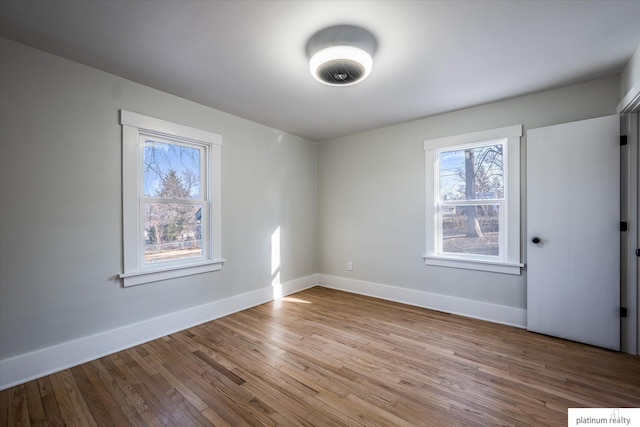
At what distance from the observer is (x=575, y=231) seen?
8.70 feet

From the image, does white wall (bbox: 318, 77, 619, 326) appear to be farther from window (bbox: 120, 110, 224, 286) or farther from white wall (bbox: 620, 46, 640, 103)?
window (bbox: 120, 110, 224, 286)

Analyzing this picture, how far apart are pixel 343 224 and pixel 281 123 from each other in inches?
73.6

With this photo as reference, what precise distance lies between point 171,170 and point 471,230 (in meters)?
3.64

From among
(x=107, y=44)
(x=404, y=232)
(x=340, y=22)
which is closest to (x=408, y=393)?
(x=404, y=232)

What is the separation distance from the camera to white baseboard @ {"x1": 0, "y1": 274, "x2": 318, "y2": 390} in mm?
2037

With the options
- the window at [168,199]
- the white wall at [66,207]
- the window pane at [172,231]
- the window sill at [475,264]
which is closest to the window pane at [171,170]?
the window at [168,199]

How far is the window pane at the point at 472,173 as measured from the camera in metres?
3.24

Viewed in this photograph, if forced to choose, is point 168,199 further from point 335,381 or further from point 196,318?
point 335,381

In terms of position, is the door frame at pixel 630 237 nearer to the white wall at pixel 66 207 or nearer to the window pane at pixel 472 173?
the window pane at pixel 472 173

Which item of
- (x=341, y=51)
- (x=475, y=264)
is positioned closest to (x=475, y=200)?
(x=475, y=264)

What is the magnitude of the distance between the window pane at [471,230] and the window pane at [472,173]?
0.55ft

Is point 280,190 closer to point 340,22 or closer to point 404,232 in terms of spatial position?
point 404,232

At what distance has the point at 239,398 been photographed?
6.12ft

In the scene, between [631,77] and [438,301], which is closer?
[631,77]
